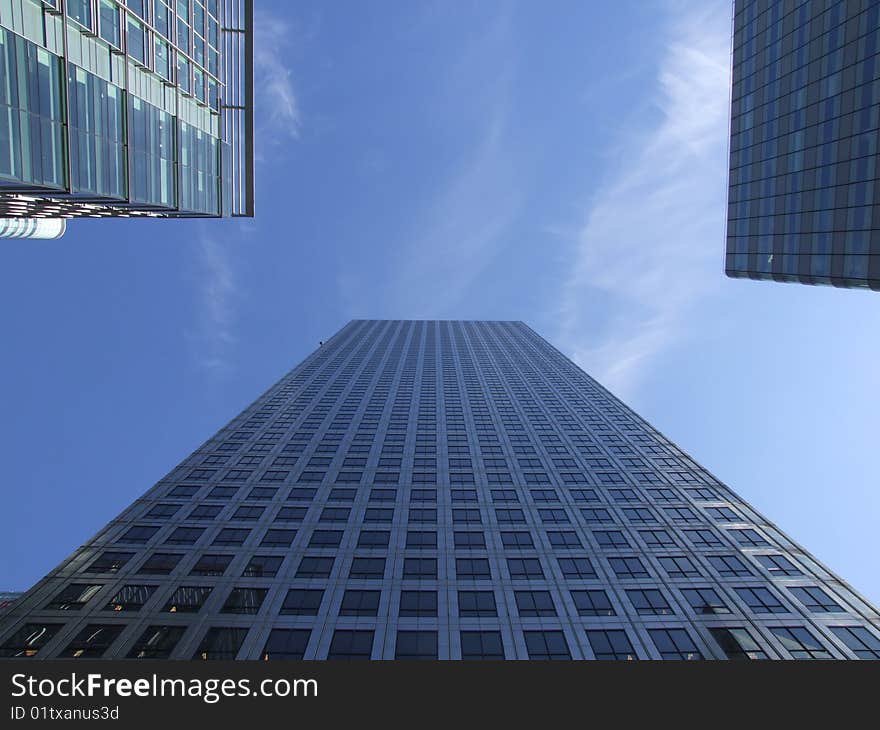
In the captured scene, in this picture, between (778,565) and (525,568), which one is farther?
(778,565)

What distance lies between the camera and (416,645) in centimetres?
3177

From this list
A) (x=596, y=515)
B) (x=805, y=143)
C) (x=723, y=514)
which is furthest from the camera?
(x=723, y=514)

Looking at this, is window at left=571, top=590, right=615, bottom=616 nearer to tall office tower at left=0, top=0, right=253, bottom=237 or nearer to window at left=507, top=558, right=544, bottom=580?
window at left=507, top=558, right=544, bottom=580

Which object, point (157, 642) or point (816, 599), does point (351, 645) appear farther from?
point (816, 599)

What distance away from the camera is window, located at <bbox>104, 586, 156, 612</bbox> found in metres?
33.9

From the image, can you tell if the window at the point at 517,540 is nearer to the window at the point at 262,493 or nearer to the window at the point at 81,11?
the window at the point at 262,493

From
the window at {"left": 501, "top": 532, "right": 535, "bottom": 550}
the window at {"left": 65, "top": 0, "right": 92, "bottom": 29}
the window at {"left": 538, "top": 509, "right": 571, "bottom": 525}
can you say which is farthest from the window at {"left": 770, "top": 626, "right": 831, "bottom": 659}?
the window at {"left": 65, "top": 0, "right": 92, "bottom": 29}

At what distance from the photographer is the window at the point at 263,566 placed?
3800 centimetres

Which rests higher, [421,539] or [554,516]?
[554,516]

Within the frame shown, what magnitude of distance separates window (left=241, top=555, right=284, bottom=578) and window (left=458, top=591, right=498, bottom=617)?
14.1m

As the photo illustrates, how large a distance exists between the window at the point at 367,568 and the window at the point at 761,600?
85.4ft

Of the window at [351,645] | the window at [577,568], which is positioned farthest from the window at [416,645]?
the window at [577,568]

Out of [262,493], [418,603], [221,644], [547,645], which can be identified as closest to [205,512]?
[262,493]

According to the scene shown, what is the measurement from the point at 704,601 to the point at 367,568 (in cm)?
2432
